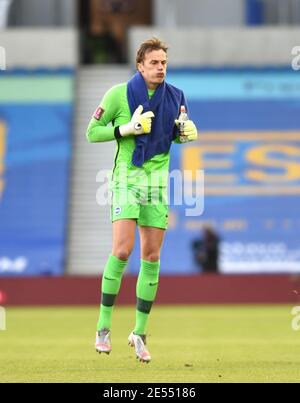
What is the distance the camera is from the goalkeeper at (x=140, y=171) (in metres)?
9.80

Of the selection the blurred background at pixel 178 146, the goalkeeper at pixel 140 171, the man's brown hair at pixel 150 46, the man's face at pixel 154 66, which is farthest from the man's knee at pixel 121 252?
the blurred background at pixel 178 146

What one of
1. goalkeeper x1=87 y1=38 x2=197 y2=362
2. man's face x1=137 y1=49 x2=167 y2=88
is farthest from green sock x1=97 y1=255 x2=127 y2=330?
man's face x1=137 y1=49 x2=167 y2=88

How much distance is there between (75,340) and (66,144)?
44.8ft

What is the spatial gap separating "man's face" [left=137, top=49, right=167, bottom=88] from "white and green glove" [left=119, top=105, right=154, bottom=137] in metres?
0.27

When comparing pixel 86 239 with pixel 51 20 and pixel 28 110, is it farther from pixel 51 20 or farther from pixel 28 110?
pixel 51 20

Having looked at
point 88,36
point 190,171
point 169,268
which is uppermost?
point 88,36

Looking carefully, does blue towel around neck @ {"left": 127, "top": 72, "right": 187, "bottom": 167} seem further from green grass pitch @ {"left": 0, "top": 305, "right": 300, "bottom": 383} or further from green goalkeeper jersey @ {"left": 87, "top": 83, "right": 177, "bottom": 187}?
green grass pitch @ {"left": 0, "top": 305, "right": 300, "bottom": 383}

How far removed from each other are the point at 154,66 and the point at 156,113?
38cm

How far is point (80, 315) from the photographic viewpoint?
65.0 ft

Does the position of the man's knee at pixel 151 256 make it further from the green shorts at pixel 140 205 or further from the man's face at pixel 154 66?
the man's face at pixel 154 66

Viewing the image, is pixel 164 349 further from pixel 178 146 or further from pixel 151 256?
pixel 178 146

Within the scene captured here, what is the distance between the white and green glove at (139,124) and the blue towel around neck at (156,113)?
108mm
